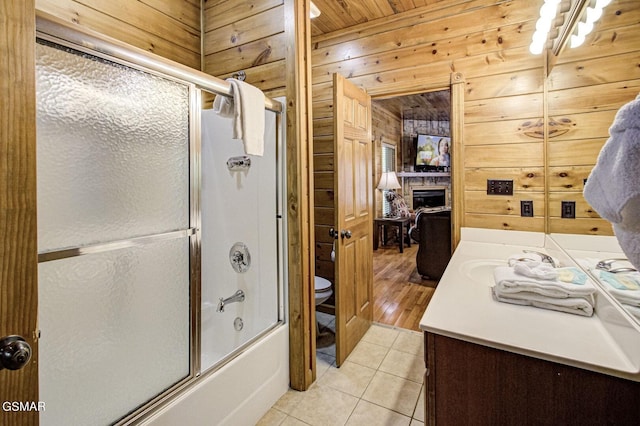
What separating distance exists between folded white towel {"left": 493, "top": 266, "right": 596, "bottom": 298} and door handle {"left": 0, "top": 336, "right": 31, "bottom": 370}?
1.40 metres

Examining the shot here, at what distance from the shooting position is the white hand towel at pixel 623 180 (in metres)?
0.53

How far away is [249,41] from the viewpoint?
196 cm

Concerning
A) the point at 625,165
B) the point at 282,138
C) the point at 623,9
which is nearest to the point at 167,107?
the point at 282,138

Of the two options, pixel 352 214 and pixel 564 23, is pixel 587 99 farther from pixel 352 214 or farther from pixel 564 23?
pixel 352 214

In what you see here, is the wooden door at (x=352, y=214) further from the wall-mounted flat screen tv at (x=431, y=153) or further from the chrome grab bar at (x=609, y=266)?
the wall-mounted flat screen tv at (x=431, y=153)

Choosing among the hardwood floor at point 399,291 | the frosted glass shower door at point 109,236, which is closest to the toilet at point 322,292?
the hardwood floor at point 399,291

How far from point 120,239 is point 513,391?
1.52 metres

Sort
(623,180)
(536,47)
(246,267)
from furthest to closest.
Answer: (246,267) → (536,47) → (623,180)

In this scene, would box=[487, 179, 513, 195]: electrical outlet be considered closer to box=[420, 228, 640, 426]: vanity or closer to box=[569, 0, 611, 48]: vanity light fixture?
box=[569, 0, 611, 48]: vanity light fixture

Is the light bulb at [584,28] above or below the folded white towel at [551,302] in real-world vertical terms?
above

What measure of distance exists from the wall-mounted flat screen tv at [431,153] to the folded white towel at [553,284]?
19.7 feet

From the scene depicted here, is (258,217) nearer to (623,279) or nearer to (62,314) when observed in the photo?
(62,314)

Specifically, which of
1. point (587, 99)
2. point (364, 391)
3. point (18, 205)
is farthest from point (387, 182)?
point (18, 205)

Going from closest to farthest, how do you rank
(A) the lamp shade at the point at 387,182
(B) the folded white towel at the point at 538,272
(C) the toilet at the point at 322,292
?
1. (B) the folded white towel at the point at 538,272
2. (C) the toilet at the point at 322,292
3. (A) the lamp shade at the point at 387,182
